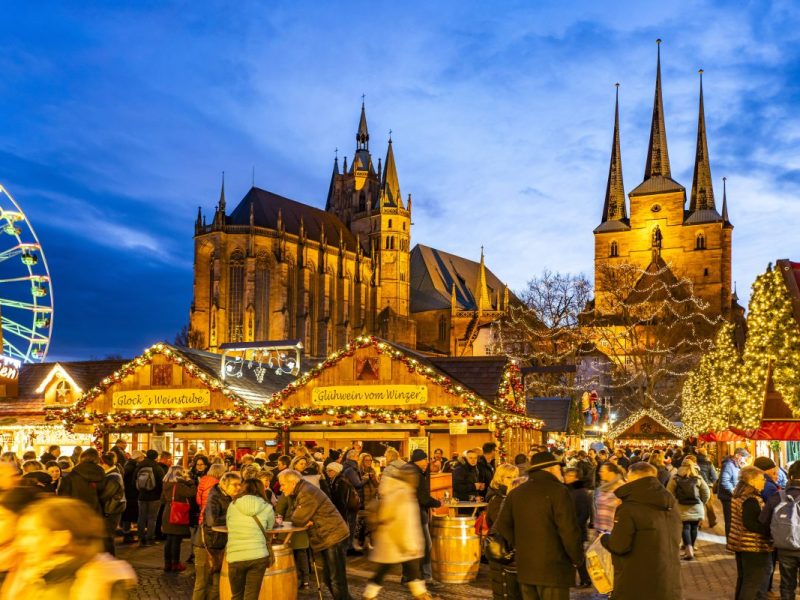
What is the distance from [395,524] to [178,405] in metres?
14.7

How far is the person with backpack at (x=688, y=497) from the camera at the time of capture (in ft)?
44.6

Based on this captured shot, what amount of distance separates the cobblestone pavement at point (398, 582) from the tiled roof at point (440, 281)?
8010cm

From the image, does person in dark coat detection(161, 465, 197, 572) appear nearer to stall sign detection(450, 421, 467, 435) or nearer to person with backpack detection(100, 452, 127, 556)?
person with backpack detection(100, 452, 127, 556)

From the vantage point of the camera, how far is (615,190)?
8119cm

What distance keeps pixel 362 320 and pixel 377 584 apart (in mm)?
75632

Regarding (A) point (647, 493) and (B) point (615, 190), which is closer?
(A) point (647, 493)

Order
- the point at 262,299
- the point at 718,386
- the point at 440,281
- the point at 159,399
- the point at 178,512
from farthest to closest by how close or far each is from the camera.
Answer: the point at 440,281 < the point at 262,299 < the point at 718,386 < the point at 159,399 < the point at 178,512

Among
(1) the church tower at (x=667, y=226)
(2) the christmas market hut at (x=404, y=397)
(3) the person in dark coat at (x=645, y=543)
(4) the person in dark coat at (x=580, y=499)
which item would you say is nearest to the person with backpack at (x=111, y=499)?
(4) the person in dark coat at (x=580, y=499)

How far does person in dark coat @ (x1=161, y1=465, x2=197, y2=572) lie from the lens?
1219 cm

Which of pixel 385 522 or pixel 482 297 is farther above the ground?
pixel 482 297

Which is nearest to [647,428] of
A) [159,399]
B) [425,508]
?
[159,399]

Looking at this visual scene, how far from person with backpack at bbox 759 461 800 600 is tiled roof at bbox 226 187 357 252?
6926 cm

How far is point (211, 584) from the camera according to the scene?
9.31 meters

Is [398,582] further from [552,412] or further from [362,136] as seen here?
[362,136]
